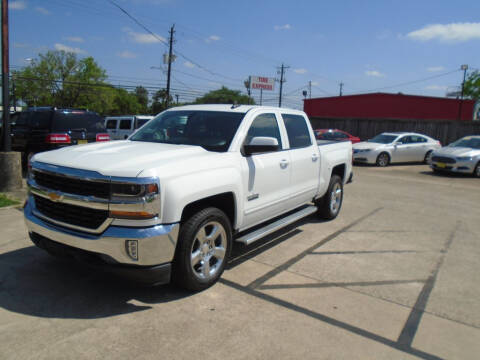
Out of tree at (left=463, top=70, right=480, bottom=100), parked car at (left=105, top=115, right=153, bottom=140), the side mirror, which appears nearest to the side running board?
the side mirror

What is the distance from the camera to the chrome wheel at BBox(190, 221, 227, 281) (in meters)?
3.71

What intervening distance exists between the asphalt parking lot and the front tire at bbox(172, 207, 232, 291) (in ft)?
0.56

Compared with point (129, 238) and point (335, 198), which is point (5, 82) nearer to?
point (129, 238)

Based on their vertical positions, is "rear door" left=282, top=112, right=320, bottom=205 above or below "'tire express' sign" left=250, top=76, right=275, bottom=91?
below

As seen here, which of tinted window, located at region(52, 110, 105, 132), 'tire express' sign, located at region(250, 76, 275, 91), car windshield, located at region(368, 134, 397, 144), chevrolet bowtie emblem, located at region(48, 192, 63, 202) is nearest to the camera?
chevrolet bowtie emblem, located at region(48, 192, 63, 202)

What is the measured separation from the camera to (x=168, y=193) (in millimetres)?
3268

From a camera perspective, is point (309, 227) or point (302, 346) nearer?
point (302, 346)

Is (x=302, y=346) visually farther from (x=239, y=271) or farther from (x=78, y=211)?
(x=78, y=211)

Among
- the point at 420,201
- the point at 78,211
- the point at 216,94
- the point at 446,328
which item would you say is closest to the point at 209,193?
the point at 78,211

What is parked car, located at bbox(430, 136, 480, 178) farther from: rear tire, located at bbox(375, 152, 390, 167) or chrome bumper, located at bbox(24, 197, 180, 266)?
chrome bumper, located at bbox(24, 197, 180, 266)

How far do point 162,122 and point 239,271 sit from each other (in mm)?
2203

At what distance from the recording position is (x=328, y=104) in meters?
46.8

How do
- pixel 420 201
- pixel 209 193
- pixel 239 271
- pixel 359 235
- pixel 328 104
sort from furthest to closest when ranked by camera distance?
pixel 328 104
pixel 420 201
pixel 359 235
pixel 239 271
pixel 209 193

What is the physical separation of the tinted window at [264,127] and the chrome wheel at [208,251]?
115cm
